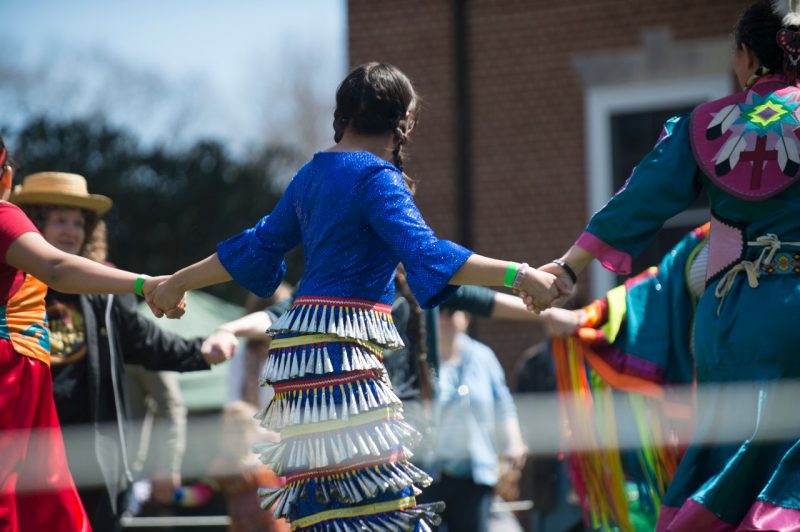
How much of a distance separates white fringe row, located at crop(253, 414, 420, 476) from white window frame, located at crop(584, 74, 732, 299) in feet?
19.9

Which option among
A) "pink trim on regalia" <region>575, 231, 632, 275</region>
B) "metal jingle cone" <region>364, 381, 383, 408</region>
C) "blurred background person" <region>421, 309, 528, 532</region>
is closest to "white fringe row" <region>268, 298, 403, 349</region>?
"metal jingle cone" <region>364, 381, 383, 408</region>

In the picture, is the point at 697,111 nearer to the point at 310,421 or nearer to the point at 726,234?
the point at 726,234

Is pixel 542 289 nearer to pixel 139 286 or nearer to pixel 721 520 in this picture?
pixel 721 520

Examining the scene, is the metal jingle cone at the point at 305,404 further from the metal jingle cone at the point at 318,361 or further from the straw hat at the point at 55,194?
the straw hat at the point at 55,194

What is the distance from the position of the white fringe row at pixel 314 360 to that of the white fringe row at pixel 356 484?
0.95ft

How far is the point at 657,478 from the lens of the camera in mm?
4309

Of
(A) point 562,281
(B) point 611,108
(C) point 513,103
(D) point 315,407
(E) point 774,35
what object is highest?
(C) point 513,103

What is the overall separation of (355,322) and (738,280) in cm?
111

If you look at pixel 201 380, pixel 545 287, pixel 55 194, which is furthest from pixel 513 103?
pixel 545 287

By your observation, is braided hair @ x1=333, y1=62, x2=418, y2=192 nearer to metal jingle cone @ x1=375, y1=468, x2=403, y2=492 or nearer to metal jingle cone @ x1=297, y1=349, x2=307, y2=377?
metal jingle cone @ x1=297, y1=349, x2=307, y2=377

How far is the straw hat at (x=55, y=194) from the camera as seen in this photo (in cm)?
496

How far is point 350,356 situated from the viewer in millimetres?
3207

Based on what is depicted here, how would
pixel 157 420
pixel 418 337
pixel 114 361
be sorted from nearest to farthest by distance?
pixel 114 361, pixel 418 337, pixel 157 420

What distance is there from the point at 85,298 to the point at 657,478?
2.36 m
